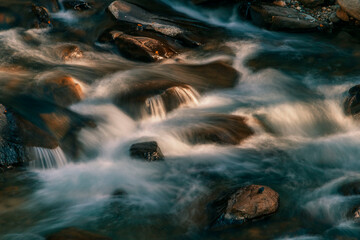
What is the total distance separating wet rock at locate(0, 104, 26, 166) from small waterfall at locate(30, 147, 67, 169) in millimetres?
183

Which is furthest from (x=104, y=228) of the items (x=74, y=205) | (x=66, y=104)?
(x=66, y=104)

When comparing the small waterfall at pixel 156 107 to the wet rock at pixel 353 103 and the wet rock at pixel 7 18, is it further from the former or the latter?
the wet rock at pixel 7 18

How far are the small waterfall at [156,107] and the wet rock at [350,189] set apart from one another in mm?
3457

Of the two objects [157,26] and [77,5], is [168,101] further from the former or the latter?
[77,5]

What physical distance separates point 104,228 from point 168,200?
1085mm

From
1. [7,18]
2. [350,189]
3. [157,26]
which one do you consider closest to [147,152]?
[350,189]

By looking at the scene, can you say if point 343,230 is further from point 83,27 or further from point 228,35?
point 83,27

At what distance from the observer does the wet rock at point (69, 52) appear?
9805mm

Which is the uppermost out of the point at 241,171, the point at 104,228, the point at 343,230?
the point at 241,171

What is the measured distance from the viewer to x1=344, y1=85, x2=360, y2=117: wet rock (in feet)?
26.6

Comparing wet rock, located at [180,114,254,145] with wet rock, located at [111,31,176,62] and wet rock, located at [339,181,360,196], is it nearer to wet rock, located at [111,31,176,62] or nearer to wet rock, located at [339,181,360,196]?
wet rock, located at [339,181,360,196]

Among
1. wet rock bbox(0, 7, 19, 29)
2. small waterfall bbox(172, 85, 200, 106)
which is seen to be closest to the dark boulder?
wet rock bbox(0, 7, 19, 29)

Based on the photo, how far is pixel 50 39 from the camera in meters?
10.6

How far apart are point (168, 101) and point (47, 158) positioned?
2.55m
